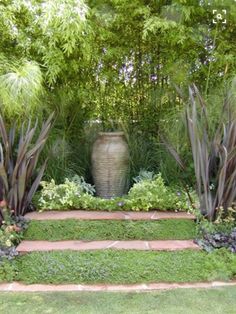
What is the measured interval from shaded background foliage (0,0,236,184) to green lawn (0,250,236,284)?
3.27ft

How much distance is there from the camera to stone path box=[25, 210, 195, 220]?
11.4 feet

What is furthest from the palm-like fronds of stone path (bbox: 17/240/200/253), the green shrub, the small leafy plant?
the green shrub

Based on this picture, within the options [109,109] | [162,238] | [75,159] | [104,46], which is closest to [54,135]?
[75,159]

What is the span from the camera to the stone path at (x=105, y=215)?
348 cm

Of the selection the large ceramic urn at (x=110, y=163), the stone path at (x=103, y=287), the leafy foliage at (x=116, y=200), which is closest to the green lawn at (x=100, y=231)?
the leafy foliage at (x=116, y=200)

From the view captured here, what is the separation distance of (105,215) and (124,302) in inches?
40.9

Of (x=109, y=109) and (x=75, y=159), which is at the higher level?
(x=109, y=109)

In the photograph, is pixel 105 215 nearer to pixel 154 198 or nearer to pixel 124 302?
pixel 154 198

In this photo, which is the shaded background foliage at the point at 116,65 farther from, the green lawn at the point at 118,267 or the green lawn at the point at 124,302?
the green lawn at the point at 124,302

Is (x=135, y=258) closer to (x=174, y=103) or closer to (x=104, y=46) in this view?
(x=174, y=103)

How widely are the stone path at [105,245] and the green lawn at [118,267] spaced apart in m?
0.06

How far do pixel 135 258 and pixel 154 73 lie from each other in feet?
8.32

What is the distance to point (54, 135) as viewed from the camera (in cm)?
422

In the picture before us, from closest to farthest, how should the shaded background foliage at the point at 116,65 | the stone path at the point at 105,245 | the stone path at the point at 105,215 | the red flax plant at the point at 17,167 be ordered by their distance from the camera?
the stone path at the point at 105,245
the red flax plant at the point at 17,167
the stone path at the point at 105,215
the shaded background foliage at the point at 116,65
